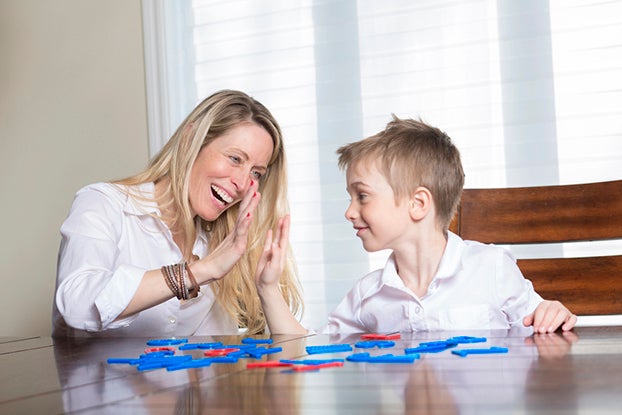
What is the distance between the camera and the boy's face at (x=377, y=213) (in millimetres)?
1837

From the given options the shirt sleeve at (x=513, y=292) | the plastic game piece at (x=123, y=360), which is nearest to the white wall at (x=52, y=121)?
the shirt sleeve at (x=513, y=292)

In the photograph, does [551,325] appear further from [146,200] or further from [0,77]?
[0,77]

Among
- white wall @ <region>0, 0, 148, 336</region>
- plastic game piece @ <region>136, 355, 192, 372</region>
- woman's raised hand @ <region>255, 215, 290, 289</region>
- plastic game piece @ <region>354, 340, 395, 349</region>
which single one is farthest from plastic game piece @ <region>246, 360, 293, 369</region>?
white wall @ <region>0, 0, 148, 336</region>

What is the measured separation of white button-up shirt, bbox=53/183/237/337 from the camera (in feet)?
5.42

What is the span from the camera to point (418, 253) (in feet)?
6.05

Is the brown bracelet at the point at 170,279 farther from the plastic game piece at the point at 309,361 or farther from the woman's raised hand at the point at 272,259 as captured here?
the plastic game piece at the point at 309,361

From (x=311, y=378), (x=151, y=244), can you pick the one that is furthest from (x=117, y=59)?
(x=311, y=378)

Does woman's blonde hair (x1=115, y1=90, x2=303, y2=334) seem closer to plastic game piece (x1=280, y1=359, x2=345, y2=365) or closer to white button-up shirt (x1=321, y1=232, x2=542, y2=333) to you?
white button-up shirt (x1=321, y1=232, x2=542, y2=333)

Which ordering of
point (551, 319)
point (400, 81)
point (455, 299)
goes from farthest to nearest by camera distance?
point (400, 81), point (455, 299), point (551, 319)

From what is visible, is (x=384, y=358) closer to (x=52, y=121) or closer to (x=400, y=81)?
(x=400, y=81)

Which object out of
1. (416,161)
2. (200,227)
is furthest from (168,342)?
(200,227)

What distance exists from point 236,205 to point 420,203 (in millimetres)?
613

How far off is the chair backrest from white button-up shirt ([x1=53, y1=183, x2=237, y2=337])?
0.73 metres

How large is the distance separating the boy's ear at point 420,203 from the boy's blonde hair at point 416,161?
0.5 inches
